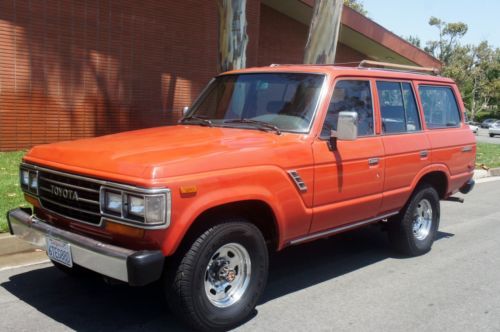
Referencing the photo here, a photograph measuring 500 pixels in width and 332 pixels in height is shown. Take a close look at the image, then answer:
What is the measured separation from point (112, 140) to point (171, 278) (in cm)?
139

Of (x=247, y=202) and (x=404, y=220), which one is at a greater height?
(x=247, y=202)

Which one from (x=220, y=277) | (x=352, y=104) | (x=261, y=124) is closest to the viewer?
(x=220, y=277)

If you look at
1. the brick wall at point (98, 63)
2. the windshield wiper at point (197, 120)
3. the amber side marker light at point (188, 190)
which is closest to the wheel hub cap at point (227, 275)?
the amber side marker light at point (188, 190)

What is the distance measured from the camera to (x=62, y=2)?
37.2 ft

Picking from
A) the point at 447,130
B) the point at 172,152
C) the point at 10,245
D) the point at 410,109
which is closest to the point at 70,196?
the point at 172,152

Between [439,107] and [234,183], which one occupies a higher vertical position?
[439,107]

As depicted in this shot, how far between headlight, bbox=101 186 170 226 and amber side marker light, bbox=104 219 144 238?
2.1 inches

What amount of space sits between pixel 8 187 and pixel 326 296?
15.9 ft

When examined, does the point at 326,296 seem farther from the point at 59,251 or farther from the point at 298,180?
the point at 59,251

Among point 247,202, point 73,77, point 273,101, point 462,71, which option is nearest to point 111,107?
point 73,77

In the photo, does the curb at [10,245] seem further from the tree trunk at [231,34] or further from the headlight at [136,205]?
the tree trunk at [231,34]

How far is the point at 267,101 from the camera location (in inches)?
194

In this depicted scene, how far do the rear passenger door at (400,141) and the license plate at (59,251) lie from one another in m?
3.06

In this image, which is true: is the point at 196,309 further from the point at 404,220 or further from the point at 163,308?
the point at 404,220
